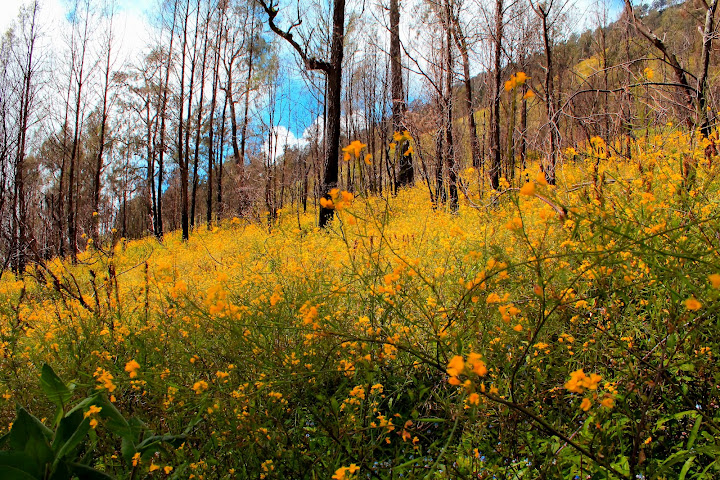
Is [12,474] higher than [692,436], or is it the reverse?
[12,474]

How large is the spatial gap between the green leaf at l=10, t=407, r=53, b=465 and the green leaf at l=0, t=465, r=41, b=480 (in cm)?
7

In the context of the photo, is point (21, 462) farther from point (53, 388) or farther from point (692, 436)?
point (692, 436)

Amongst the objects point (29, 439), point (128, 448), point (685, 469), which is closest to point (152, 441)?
point (128, 448)

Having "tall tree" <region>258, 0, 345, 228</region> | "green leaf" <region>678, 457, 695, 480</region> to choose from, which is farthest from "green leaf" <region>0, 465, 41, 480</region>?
"tall tree" <region>258, 0, 345, 228</region>

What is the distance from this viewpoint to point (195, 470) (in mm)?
1332

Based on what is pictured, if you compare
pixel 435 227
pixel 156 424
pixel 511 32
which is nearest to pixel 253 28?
pixel 511 32

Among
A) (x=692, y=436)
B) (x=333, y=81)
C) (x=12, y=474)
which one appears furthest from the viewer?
(x=333, y=81)

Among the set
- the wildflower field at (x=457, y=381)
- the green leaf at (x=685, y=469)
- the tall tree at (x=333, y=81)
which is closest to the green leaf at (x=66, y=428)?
the wildflower field at (x=457, y=381)

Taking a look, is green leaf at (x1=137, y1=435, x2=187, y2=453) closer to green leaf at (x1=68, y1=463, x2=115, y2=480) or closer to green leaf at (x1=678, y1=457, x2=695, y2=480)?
green leaf at (x1=68, y1=463, x2=115, y2=480)

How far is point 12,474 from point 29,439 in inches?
4.1

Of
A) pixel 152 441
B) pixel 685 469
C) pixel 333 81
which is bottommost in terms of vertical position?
pixel 685 469

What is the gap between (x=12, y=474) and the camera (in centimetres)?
87

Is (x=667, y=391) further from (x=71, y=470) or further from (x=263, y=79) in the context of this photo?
(x=263, y=79)

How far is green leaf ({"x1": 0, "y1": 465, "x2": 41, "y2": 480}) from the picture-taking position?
861 mm
